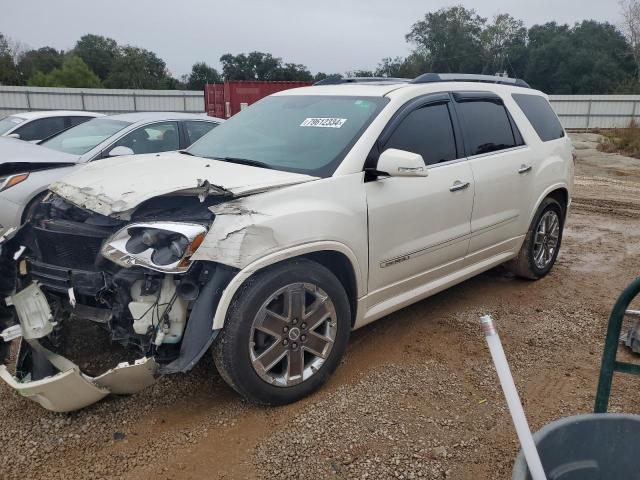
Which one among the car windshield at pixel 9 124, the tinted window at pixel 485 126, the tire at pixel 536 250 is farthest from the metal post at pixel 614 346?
the car windshield at pixel 9 124

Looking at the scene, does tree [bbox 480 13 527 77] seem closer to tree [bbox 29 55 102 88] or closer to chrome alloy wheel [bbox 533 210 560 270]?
tree [bbox 29 55 102 88]

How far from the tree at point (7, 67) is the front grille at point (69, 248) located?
5210cm

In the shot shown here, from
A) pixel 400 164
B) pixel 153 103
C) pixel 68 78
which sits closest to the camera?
pixel 400 164

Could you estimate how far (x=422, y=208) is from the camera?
3.78 metres

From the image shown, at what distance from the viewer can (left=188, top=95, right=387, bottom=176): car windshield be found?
354 centimetres

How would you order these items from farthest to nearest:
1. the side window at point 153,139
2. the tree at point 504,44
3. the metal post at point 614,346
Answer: the tree at point 504,44 → the side window at point 153,139 → the metal post at point 614,346

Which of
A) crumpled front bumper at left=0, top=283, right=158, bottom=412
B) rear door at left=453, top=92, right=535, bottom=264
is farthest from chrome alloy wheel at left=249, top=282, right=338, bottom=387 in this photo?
rear door at left=453, top=92, right=535, bottom=264

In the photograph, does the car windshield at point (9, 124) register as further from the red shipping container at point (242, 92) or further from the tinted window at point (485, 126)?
the red shipping container at point (242, 92)

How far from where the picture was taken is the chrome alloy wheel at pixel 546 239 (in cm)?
530

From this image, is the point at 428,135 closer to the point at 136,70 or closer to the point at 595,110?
the point at 595,110

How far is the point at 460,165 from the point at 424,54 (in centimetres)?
5488

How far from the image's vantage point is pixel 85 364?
3.57m

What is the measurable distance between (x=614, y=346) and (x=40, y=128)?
34.9 feet

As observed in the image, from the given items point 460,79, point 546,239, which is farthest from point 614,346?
point 546,239
